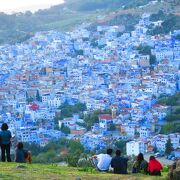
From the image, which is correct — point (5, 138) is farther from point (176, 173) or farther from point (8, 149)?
point (176, 173)

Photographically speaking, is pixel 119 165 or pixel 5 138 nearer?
pixel 119 165

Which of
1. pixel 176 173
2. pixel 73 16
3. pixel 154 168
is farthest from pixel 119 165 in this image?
pixel 73 16

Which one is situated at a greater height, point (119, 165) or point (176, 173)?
point (176, 173)

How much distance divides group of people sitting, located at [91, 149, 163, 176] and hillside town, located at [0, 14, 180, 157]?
1906 centimetres

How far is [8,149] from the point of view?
27.2ft

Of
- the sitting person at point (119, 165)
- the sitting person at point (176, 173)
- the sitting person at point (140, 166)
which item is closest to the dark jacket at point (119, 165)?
the sitting person at point (119, 165)

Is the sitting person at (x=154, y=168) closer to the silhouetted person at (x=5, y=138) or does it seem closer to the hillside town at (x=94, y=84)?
the silhouetted person at (x=5, y=138)

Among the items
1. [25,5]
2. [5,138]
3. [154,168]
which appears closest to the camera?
[154,168]

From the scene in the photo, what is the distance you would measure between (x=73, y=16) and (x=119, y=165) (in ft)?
263

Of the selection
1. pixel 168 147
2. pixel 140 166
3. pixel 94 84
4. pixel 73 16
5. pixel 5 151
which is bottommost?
pixel 168 147

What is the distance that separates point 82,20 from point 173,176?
76017 mm

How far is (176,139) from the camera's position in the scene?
29656 millimetres

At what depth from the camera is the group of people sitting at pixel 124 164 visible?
744 centimetres

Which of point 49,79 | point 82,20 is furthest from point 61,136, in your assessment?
point 82,20
